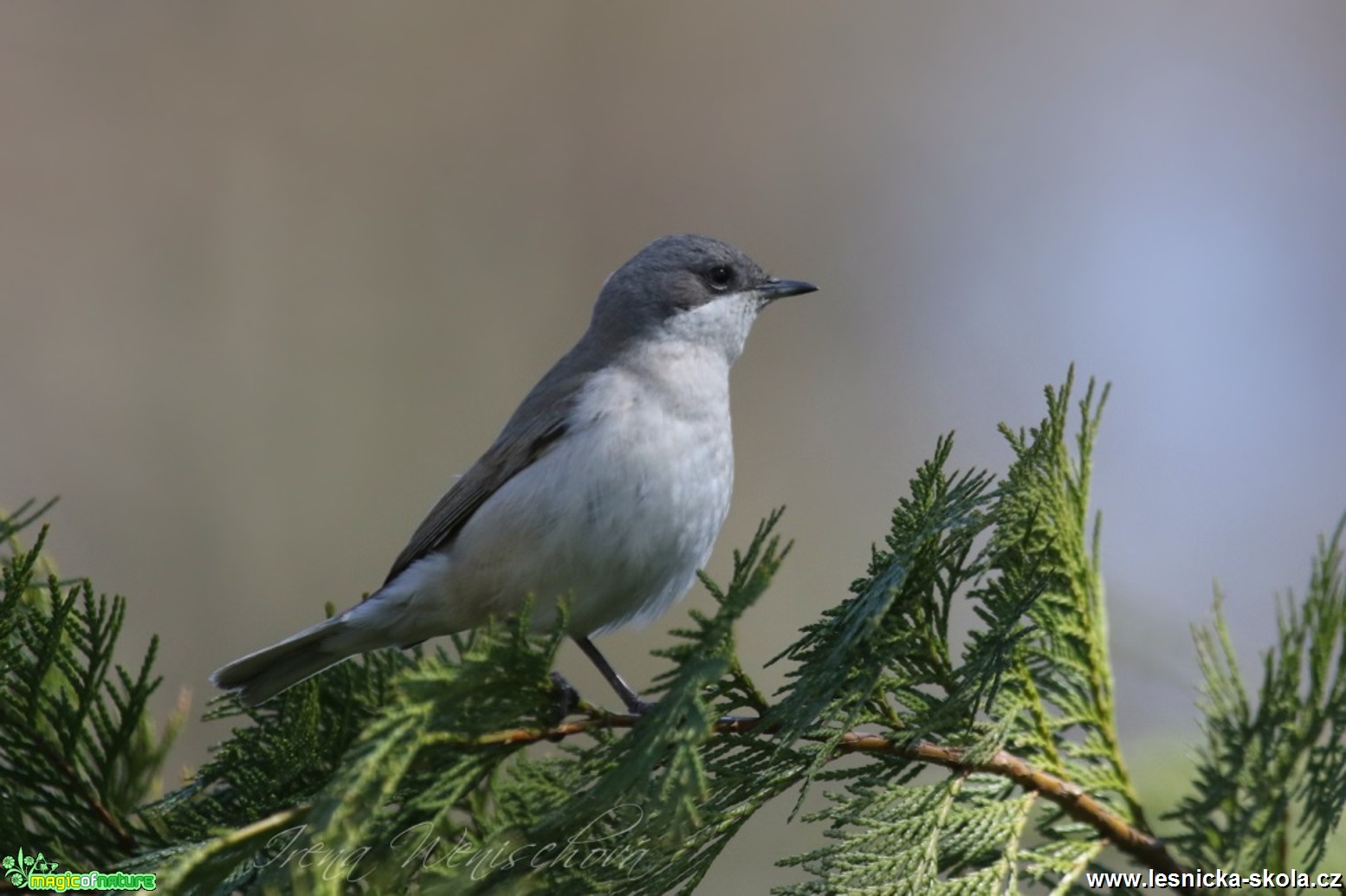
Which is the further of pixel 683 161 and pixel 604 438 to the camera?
pixel 683 161

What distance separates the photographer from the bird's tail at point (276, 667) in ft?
10.6

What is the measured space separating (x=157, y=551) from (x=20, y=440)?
1.10 m

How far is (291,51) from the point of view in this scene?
8.87 m

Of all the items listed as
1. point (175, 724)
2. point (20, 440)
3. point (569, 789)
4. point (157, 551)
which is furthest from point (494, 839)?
point (20, 440)

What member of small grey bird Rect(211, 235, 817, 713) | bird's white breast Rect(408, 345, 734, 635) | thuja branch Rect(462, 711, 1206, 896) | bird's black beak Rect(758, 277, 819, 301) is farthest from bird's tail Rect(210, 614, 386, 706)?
bird's black beak Rect(758, 277, 819, 301)

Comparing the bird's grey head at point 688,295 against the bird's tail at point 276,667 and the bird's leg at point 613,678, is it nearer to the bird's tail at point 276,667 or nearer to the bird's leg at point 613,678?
Answer: the bird's leg at point 613,678

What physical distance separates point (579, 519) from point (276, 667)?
2.87 ft

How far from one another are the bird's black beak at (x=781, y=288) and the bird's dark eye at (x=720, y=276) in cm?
12

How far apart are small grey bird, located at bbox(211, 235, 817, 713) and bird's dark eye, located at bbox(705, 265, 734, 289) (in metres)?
0.37

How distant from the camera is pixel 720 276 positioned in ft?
14.4

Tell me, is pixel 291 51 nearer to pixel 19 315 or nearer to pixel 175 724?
pixel 19 315

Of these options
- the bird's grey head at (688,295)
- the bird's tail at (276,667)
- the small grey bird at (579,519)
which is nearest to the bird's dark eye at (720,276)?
the bird's grey head at (688,295)

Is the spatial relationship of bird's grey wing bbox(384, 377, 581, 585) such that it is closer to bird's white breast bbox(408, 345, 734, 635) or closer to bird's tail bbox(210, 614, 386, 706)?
bird's white breast bbox(408, 345, 734, 635)

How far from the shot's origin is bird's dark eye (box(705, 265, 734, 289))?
14.3 ft
